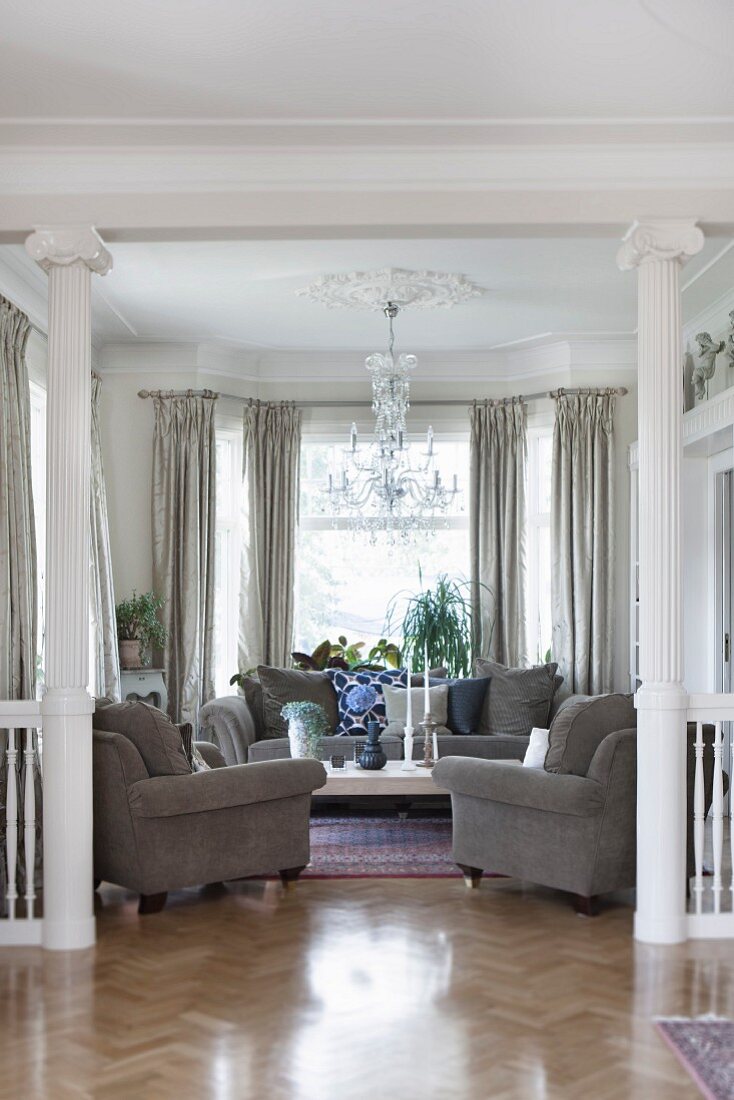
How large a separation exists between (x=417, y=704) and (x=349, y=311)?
8.51 feet

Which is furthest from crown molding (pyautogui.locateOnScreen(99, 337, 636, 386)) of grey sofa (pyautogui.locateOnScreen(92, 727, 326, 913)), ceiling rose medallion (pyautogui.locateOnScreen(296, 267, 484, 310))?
grey sofa (pyautogui.locateOnScreen(92, 727, 326, 913))

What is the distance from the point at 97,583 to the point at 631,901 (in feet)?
12.6

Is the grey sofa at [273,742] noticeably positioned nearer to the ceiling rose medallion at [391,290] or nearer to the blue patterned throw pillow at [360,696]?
the blue patterned throw pillow at [360,696]

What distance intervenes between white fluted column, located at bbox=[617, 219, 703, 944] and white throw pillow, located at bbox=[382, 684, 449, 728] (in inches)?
121

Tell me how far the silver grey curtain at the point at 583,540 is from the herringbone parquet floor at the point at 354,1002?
3.17m

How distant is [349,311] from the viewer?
7.24m

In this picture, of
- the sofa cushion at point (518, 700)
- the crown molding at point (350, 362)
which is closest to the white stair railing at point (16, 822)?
the sofa cushion at point (518, 700)

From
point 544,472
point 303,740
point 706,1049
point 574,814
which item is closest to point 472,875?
point 574,814

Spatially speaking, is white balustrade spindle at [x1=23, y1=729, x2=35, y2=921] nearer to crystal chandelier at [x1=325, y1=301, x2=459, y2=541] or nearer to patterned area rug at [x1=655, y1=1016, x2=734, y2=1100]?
patterned area rug at [x1=655, y1=1016, x2=734, y2=1100]

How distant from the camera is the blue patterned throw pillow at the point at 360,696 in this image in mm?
7430

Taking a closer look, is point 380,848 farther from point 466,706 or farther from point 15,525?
point 15,525

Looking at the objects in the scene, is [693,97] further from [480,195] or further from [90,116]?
[90,116]

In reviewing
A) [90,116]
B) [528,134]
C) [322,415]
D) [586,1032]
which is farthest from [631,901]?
[322,415]

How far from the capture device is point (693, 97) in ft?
13.3
